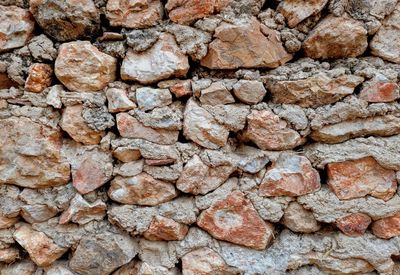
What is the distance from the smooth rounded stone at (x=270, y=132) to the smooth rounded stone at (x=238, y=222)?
0.23 meters

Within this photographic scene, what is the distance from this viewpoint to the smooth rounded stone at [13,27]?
1149 mm

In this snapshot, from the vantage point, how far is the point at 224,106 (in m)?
1.15

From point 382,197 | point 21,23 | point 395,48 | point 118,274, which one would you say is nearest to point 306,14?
point 395,48

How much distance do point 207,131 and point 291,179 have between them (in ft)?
1.20

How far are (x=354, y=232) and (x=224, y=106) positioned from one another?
2.24 ft

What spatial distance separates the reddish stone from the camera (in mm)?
1092

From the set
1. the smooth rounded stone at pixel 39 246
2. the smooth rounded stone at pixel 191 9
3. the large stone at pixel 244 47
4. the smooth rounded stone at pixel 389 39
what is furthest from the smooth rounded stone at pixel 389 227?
the smooth rounded stone at pixel 39 246

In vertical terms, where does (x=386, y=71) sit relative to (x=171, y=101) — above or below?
above

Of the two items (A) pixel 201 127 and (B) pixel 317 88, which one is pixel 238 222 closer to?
(A) pixel 201 127

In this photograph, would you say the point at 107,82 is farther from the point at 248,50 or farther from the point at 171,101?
the point at 248,50

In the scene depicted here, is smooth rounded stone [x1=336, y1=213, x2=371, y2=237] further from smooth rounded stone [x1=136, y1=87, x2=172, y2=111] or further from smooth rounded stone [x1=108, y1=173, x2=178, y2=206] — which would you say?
smooth rounded stone [x1=136, y1=87, x2=172, y2=111]

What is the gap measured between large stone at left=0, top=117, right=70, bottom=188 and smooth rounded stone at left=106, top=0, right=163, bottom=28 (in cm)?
50

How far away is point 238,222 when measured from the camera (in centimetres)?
117

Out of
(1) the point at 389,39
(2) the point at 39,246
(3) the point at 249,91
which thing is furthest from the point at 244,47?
(2) the point at 39,246
